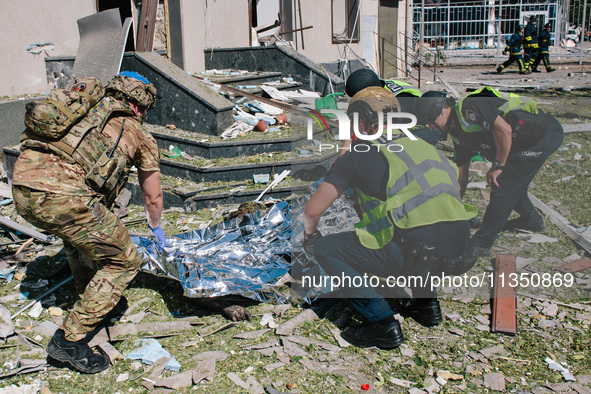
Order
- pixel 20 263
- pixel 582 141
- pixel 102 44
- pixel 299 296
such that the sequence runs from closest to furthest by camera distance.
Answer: pixel 582 141
pixel 299 296
pixel 20 263
pixel 102 44

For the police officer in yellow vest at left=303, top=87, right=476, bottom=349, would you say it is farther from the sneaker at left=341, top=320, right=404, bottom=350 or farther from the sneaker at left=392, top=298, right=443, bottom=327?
the sneaker at left=392, top=298, right=443, bottom=327

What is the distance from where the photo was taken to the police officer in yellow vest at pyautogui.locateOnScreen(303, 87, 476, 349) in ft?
10.6

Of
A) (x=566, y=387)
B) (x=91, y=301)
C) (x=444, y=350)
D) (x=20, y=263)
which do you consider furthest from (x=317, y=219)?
(x=20, y=263)

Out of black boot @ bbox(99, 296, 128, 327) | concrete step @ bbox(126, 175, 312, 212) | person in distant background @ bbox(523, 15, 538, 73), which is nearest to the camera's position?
black boot @ bbox(99, 296, 128, 327)

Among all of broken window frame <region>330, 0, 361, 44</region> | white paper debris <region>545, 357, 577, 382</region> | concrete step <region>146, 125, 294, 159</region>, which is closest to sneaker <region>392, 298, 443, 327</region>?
white paper debris <region>545, 357, 577, 382</region>

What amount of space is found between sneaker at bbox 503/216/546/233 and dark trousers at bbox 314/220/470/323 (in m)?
0.51

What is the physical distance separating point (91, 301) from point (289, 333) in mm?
1292

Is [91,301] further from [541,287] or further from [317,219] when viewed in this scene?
[541,287]

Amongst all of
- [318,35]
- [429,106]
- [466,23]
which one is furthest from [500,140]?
[466,23]

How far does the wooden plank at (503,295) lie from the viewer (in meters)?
3.53

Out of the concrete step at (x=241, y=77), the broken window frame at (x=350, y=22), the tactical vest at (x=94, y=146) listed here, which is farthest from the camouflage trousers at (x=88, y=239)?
the broken window frame at (x=350, y=22)

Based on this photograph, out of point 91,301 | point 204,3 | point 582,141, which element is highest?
point 204,3

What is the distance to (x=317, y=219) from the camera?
11.3ft

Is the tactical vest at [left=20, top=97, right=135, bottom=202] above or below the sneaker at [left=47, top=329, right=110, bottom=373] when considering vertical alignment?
above
